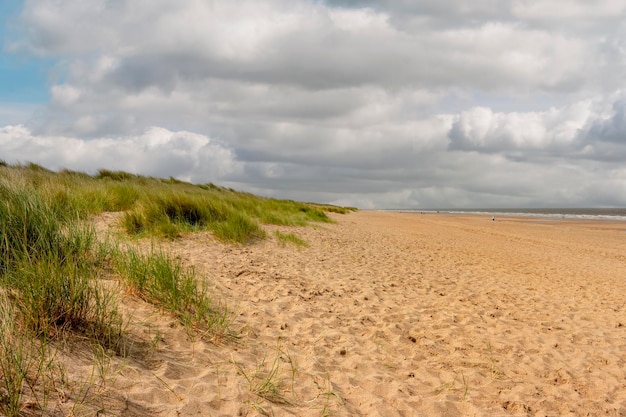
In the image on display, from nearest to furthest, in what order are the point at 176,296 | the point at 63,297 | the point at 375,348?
the point at 63,297 → the point at 176,296 → the point at 375,348

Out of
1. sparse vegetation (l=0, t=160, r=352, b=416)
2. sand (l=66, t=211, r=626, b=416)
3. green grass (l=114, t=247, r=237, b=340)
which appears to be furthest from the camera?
green grass (l=114, t=247, r=237, b=340)

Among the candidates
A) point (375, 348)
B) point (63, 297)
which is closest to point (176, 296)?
point (63, 297)

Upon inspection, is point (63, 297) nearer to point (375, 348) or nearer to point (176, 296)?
point (176, 296)

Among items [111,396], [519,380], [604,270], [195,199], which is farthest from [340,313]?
[604,270]

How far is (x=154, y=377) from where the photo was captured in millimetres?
3756

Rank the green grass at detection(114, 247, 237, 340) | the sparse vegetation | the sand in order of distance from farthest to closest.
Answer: the green grass at detection(114, 247, 237, 340), the sand, the sparse vegetation

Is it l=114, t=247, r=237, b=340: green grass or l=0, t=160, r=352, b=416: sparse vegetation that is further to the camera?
l=114, t=247, r=237, b=340: green grass

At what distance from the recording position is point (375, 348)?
5492mm

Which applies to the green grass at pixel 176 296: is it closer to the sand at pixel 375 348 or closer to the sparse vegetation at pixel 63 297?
the sparse vegetation at pixel 63 297

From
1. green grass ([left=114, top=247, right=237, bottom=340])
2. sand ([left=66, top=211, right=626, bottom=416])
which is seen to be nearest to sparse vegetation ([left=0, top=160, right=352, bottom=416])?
green grass ([left=114, top=247, right=237, bottom=340])

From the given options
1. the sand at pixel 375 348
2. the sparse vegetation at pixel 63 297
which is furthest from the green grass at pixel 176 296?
the sand at pixel 375 348

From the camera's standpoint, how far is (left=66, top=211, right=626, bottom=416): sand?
3861mm

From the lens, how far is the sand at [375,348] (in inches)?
152

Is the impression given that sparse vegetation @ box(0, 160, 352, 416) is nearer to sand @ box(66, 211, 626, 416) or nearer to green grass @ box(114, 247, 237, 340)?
green grass @ box(114, 247, 237, 340)
